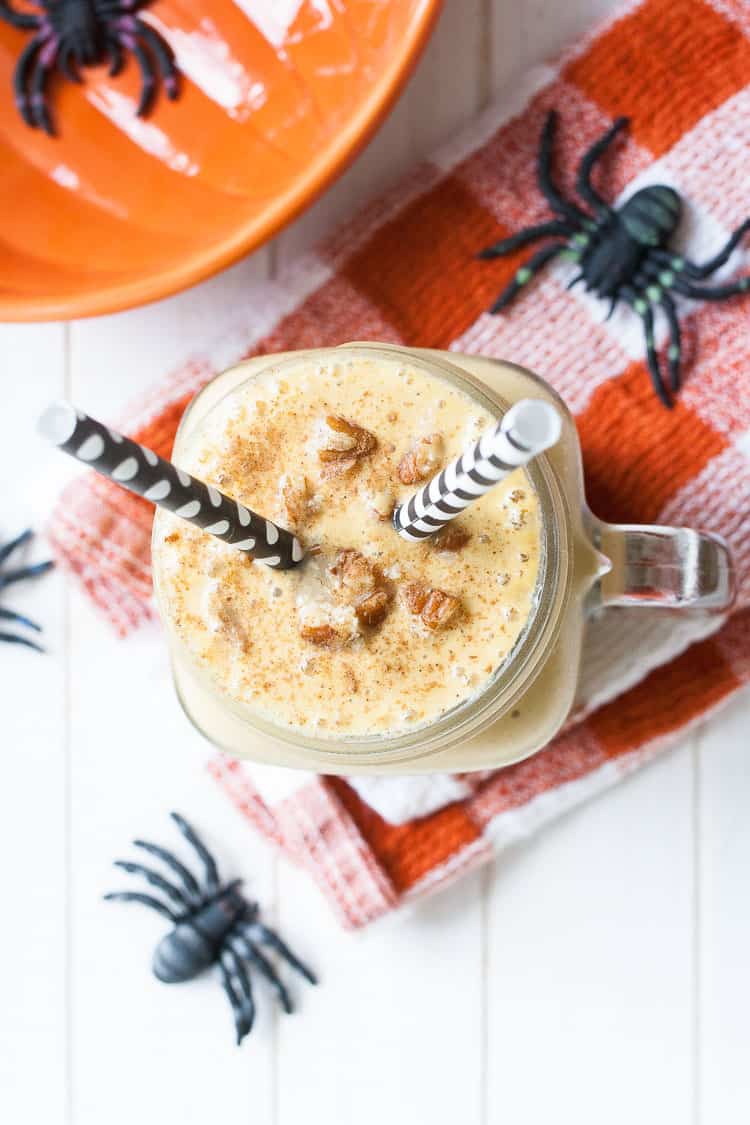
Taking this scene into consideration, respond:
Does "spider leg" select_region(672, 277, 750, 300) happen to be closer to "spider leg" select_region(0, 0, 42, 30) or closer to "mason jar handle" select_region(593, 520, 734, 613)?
"mason jar handle" select_region(593, 520, 734, 613)

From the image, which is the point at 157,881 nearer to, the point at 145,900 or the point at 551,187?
the point at 145,900

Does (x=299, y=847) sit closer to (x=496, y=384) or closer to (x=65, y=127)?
(x=496, y=384)

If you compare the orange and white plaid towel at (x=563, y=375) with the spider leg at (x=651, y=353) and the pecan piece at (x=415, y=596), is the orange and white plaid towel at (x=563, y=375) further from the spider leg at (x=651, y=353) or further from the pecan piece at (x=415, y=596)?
the pecan piece at (x=415, y=596)

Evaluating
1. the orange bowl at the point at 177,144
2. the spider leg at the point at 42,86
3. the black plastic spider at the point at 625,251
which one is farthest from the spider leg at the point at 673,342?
the spider leg at the point at 42,86

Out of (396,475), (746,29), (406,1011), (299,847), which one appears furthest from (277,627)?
(746,29)

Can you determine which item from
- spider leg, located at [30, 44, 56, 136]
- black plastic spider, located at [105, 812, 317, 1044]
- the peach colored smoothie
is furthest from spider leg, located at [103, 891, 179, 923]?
spider leg, located at [30, 44, 56, 136]

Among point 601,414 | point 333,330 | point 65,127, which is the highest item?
point 65,127

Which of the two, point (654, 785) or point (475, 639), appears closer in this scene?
point (475, 639)
